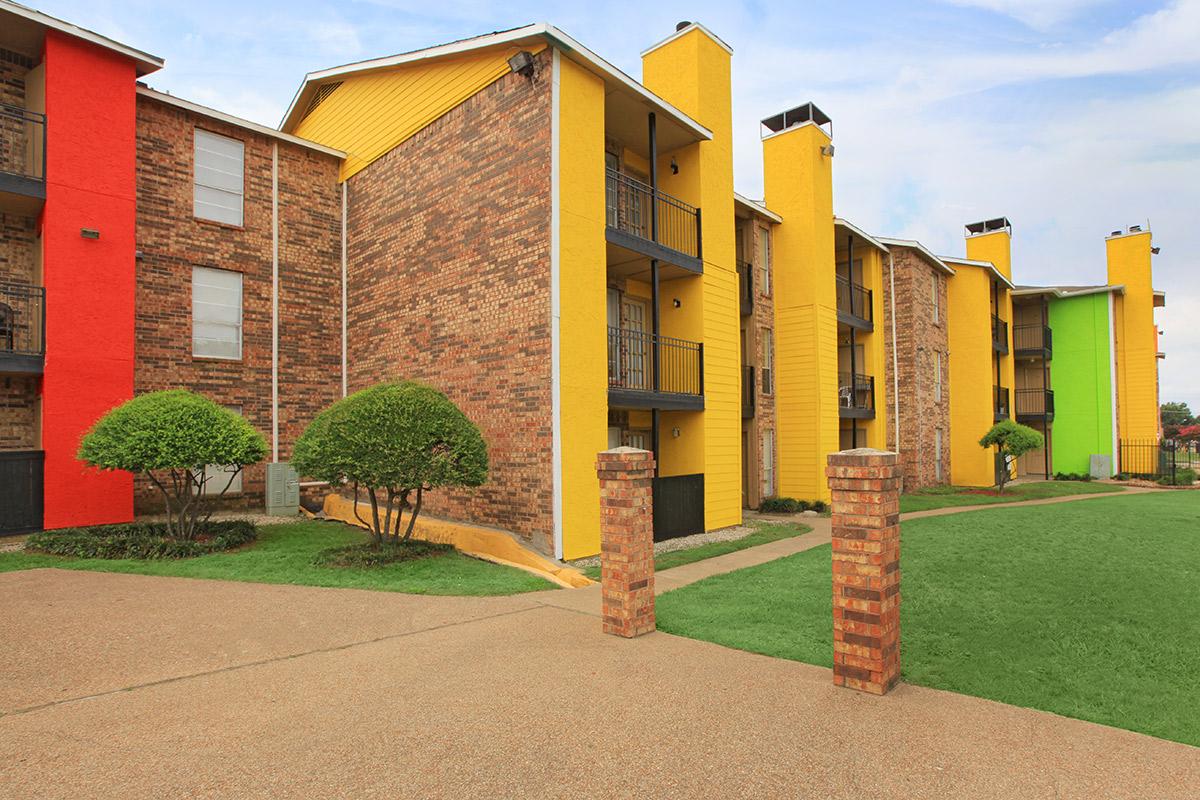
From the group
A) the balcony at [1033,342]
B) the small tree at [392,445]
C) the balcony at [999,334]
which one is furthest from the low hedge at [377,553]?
the balcony at [1033,342]

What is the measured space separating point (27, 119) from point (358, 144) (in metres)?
5.58

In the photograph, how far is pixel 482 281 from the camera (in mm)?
11094

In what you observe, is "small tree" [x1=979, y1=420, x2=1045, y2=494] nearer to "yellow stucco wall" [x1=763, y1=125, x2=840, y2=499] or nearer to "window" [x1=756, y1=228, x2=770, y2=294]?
"yellow stucco wall" [x1=763, y1=125, x2=840, y2=499]

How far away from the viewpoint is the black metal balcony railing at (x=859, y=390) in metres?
20.6

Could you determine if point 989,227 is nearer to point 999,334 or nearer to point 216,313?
point 999,334

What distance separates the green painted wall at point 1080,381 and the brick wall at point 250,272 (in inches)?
1156

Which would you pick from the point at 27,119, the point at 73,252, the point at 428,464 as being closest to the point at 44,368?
the point at 73,252

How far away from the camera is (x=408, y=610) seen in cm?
684

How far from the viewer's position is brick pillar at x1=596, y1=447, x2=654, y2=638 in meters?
5.79

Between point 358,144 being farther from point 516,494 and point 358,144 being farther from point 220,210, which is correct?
point 516,494

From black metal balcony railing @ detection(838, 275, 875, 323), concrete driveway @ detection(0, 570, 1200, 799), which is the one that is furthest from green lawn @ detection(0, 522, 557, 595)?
black metal balcony railing @ detection(838, 275, 875, 323)

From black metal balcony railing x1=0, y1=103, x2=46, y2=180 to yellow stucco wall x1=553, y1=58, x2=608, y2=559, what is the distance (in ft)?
28.5

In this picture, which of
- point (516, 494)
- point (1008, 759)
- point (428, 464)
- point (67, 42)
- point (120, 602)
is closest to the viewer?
point (1008, 759)

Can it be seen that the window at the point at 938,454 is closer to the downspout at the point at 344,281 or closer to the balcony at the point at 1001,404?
the balcony at the point at 1001,404
